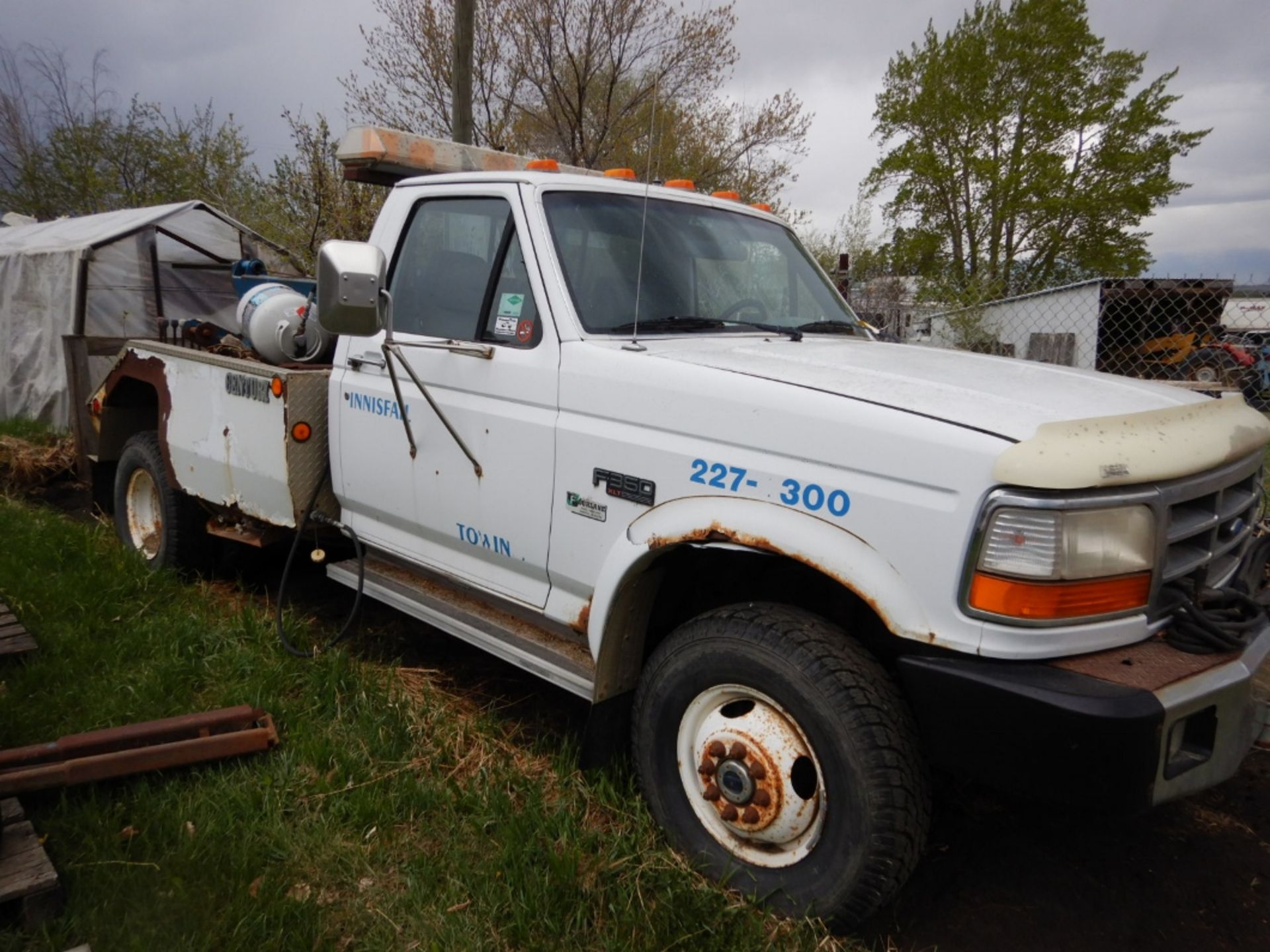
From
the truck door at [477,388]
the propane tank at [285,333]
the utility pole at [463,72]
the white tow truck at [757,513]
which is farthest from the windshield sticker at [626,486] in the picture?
the utility pole at [463,72]

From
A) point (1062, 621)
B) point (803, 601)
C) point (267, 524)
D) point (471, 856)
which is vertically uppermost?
point (1062, 621)

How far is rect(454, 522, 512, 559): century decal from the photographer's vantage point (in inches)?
126

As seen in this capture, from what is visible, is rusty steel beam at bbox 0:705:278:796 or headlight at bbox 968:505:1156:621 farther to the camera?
rusty steel beam at bbox 0:705:278:796

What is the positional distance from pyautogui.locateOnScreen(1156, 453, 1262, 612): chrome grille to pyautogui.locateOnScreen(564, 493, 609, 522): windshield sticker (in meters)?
1.48

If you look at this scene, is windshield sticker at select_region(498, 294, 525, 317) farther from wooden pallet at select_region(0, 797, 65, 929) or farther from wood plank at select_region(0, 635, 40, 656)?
wood plank at select_region(0, 635, 40, 656)

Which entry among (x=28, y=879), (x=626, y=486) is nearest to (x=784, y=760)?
(x=626, y=486)

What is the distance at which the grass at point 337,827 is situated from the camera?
8.03 ft

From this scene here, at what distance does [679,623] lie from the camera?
10.3 feet

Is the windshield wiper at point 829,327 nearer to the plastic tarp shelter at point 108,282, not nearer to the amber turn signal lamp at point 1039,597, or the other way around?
the amber turn signal lamp at point 1039,597

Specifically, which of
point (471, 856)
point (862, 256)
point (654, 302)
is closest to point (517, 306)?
point (654, 302)

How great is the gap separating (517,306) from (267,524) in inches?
77.2

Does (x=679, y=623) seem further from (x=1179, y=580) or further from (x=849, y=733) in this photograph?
(x=1179, y=580)

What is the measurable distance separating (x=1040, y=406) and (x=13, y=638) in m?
4.14

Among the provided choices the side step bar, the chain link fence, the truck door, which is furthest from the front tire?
the chain link fence
